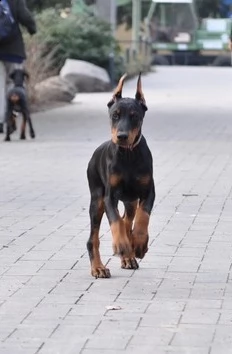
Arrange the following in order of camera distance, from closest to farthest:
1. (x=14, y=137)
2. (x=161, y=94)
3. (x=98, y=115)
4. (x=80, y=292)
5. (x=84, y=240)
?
(x=80, y=292) → (x=84, y=240) → (x=14, y=137) → (x=98, y=115) → (x=161, y=94)

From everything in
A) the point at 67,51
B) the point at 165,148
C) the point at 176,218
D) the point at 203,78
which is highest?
the point at 176,218

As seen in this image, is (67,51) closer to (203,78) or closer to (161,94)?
(161,94)

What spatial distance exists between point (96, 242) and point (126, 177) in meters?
0.53

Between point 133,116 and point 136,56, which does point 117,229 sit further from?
point 136,56

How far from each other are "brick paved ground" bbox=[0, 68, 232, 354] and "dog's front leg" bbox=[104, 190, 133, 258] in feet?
0.79

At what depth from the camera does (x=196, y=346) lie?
5805mm

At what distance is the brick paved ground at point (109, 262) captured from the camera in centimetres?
604

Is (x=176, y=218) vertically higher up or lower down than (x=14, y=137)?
higher up

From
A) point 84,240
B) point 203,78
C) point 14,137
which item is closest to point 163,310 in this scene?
point 84,240

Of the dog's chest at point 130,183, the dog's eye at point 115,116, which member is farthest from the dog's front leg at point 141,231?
the dog's eye at point 115,116

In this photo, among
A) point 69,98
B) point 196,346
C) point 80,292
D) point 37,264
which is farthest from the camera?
point 69,98

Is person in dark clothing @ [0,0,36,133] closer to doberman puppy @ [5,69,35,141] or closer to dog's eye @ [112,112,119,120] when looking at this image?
doberman puppy @ [5,69,35,141]

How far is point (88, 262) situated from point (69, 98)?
16155 millimetres

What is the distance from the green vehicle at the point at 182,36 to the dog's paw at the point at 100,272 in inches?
1673
